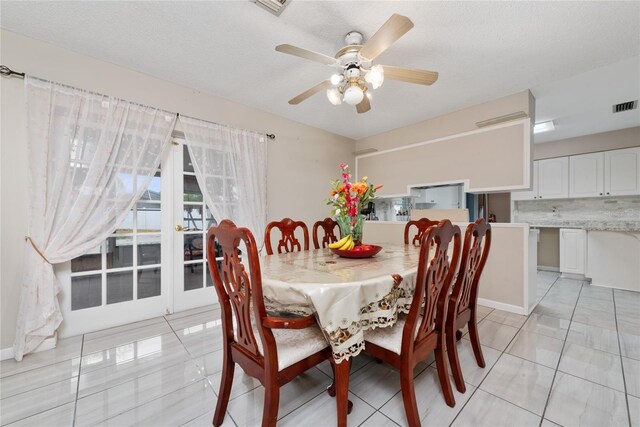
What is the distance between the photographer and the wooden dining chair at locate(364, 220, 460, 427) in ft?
3.79

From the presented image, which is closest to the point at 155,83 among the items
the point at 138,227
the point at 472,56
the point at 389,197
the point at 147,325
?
the point at 138,227

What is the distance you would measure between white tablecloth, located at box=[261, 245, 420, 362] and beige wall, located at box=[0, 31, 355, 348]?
6.91ft

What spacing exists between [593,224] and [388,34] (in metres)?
4.80

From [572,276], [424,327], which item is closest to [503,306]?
[424,327]

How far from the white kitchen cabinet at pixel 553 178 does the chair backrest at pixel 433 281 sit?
Result: 15.6ft

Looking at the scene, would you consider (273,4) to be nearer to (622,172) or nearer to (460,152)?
(460,152)

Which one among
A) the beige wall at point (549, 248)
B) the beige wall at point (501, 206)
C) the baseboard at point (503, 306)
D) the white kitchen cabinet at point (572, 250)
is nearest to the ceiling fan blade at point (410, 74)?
the baseboard at point (503, 306)

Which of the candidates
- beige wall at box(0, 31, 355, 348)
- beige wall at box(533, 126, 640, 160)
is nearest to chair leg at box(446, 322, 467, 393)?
beige wall at box(0, 31, 355, 348)

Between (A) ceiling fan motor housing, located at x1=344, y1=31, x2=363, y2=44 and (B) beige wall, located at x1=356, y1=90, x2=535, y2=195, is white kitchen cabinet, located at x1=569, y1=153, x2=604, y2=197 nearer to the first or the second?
(B) beige wall, located at x1=356, y1=90, x2=535, y2=195

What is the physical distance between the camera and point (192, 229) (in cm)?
290

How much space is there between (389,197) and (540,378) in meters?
2.84

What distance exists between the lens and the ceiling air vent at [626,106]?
A: 307 centimetres

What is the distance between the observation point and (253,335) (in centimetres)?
115

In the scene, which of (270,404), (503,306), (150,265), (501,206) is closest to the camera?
(270,404)
